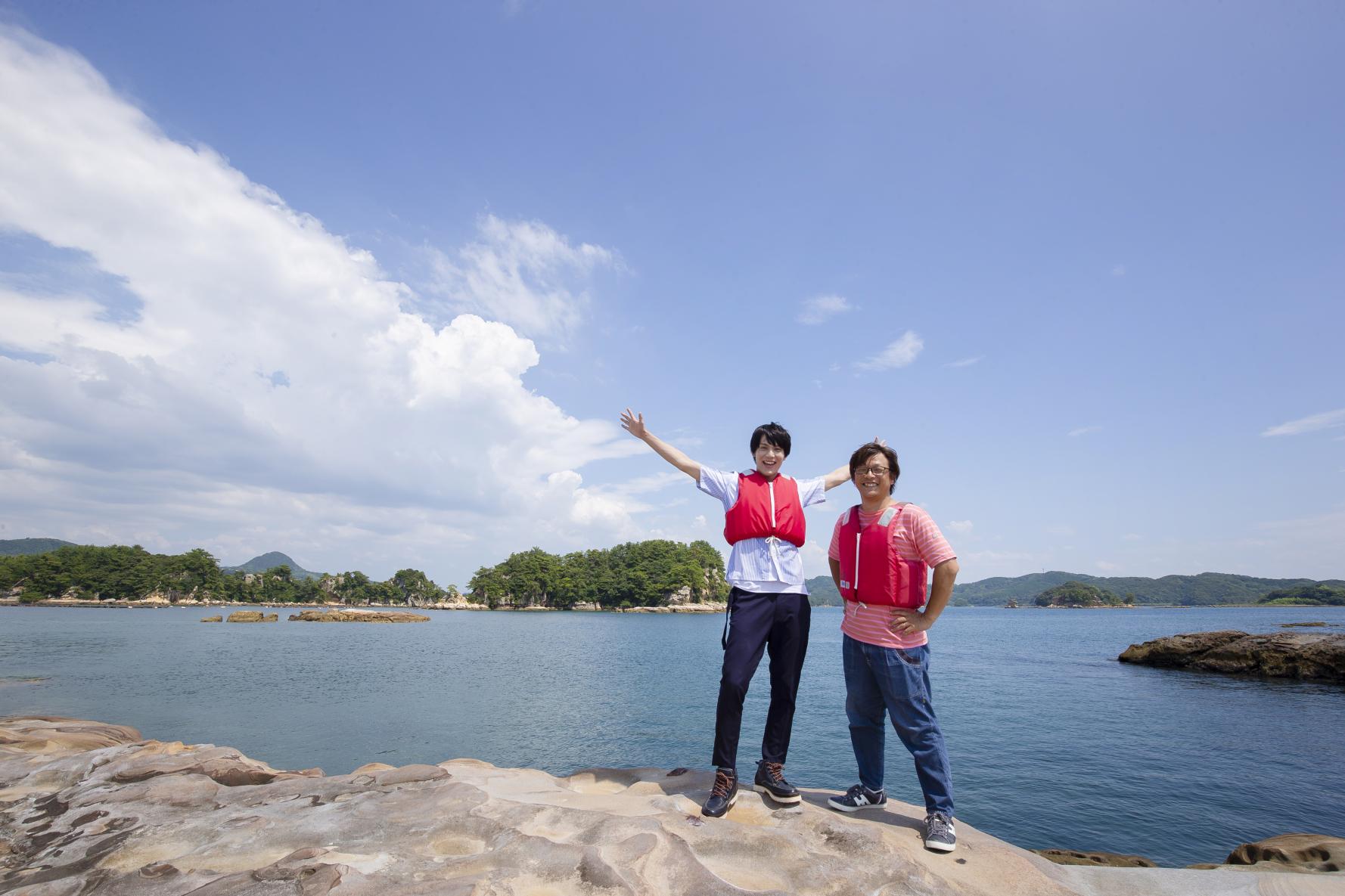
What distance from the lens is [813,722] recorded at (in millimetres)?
18781

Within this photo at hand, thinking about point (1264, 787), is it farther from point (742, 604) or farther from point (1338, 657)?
point (1338, 657)

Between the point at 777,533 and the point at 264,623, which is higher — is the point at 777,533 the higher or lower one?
the higher one

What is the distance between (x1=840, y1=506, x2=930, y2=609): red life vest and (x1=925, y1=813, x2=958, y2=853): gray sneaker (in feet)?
4.69

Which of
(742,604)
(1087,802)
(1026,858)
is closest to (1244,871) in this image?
(1026,858)

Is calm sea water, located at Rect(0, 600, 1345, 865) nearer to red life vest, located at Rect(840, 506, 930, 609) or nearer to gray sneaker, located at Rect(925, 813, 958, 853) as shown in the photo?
gray sneaker, located at Rect(925, 813, 958, 853)

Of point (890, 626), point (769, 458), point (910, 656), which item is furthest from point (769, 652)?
point (769, 458)

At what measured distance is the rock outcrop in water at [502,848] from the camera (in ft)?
11.7

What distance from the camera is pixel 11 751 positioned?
28.2 feet

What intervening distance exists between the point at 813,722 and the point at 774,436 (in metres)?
16.4

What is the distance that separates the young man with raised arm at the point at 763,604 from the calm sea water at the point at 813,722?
7.75 metres

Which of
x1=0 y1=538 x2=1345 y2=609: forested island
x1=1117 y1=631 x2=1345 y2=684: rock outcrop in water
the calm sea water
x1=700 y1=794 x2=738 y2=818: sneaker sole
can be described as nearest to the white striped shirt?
x1=700 y1=794 x2=738 y2=818: sneaker sole

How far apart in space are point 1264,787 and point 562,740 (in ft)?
53.2

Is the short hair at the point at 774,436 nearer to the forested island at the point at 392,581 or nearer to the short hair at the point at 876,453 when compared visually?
the short hair at the point at 876,453

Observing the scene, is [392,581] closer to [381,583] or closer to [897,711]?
[381,583]
